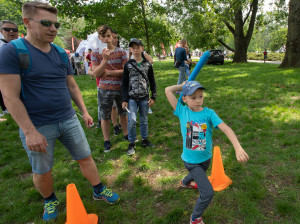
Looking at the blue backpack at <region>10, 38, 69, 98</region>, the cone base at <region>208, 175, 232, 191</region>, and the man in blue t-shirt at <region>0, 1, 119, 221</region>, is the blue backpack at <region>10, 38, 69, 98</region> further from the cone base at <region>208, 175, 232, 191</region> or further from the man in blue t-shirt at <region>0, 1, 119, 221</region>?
the cone base at <region>208, 175, 232, 191</region>

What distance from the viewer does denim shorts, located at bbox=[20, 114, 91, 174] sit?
1942mm

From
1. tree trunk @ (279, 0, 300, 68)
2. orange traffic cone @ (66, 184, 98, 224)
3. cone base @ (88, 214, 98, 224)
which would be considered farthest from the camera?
tree trunk @ (279, 0, 300, 68)

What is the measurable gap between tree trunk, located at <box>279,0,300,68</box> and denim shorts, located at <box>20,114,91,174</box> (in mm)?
14559

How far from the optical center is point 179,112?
2275 mm

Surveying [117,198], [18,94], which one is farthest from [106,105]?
[18,94]

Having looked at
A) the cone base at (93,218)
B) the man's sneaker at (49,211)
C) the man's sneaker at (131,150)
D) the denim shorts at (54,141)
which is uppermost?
the denim shorts at (54,141)

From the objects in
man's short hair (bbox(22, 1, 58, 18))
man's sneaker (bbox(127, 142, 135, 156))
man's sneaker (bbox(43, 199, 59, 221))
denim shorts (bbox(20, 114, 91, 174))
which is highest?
man's short hair (bbox(22, 1, 58, 18))

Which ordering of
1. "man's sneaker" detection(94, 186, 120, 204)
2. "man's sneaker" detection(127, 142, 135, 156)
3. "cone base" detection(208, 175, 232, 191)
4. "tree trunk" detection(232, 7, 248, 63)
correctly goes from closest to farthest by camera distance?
1. "man's sneaker" detection(94, 186, 120, 204)
2. "cone base" detection(208, 175, 232, 191)
3. "man's sneaker" detection(127, 142, 135, 156)
4. "tree trunk" detection(232, 7, 248, 63)

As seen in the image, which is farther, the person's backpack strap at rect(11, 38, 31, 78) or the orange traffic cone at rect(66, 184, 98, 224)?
the orange traffic cone at rect(66, 184, 98, 224)

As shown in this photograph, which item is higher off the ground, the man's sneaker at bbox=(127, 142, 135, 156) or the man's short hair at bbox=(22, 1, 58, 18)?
the man's short hair at bbox=(22, 1, 58, 18)

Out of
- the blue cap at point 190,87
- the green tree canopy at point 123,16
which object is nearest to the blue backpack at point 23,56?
the blue cap at point 190,87

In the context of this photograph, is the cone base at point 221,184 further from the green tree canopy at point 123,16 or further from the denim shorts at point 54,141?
the green tree canopy at point 123,16

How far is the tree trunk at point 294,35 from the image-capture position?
11938 millimetres

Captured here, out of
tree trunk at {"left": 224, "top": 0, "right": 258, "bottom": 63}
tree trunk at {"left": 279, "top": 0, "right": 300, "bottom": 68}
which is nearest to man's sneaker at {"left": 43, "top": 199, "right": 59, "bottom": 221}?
tree trunk at {"left": 279, "top": 0, "right": 300, "bottom": 68}
